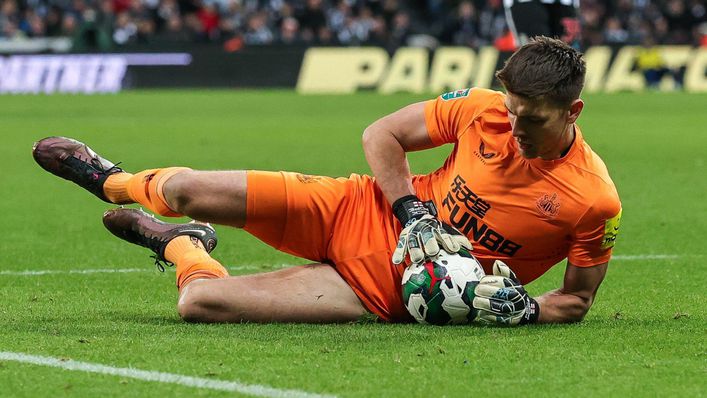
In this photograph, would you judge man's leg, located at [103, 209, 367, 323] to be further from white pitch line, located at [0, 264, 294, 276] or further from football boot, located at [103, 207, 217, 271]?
white pitch line, located at [0, 264, 294, 276]

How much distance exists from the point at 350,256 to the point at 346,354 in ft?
3.10

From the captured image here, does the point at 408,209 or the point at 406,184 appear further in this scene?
the point at 406,184

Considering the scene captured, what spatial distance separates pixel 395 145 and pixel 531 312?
38.8 inches

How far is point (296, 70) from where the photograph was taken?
30.1m

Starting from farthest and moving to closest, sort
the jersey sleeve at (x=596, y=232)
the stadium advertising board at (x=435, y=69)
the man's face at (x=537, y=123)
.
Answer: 1. the stadium advertising board at (x=435, y=69)
2. the jersey sleeve at (x=596, y=232)
3. the man's face at (x=537, y=123)

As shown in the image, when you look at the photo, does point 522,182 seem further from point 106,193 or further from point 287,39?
point 287,39

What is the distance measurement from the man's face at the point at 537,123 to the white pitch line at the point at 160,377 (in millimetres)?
1643

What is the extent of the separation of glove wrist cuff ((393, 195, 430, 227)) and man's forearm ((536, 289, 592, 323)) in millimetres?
678

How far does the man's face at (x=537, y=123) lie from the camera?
5.50 meters

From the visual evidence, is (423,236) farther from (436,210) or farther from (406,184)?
(406,184)

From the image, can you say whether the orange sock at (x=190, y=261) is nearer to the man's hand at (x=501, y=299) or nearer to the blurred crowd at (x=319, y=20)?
the man's hand at (x=501, y=299)

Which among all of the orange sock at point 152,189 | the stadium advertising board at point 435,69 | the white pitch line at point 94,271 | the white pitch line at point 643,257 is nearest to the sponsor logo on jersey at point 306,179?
the orange sock at point 152,189

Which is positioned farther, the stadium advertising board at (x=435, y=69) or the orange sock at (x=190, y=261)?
the stadium advertising board at (x=435, y=69)

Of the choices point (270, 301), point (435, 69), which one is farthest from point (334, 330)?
point (435, 69)
